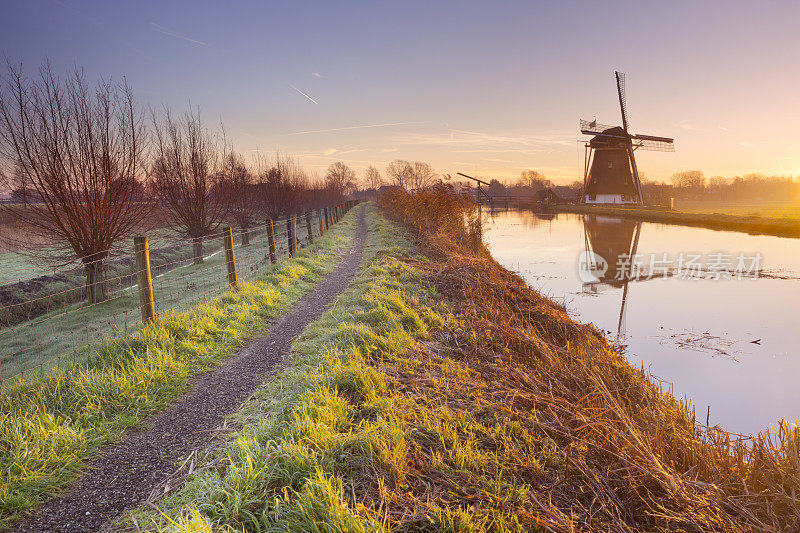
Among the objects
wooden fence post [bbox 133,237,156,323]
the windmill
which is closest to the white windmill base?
the windmill

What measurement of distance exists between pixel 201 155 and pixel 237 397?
55.4 feet

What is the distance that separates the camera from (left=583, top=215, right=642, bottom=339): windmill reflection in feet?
39.3

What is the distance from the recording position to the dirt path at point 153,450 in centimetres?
267

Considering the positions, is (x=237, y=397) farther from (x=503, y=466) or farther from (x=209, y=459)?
(x=503, y=466)

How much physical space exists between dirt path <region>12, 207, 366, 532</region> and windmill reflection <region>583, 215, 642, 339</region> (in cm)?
752

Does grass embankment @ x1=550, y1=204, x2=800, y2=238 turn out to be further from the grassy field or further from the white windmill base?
the white windmill base

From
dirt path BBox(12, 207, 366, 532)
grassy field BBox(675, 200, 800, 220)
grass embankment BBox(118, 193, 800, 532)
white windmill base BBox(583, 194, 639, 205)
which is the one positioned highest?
white windmill base BBox(583, 194, 639, 205)

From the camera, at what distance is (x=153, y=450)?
338 centimetres

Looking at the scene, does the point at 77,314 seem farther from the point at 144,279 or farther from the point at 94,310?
the point at 144,279

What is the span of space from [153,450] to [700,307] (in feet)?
39.5

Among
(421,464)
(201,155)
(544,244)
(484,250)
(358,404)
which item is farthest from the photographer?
(544,244)

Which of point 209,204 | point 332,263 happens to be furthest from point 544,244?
point 209,204

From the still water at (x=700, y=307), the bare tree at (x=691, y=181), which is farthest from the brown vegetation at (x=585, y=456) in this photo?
the bare tree at (x=691, y=181)

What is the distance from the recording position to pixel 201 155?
699 inches
